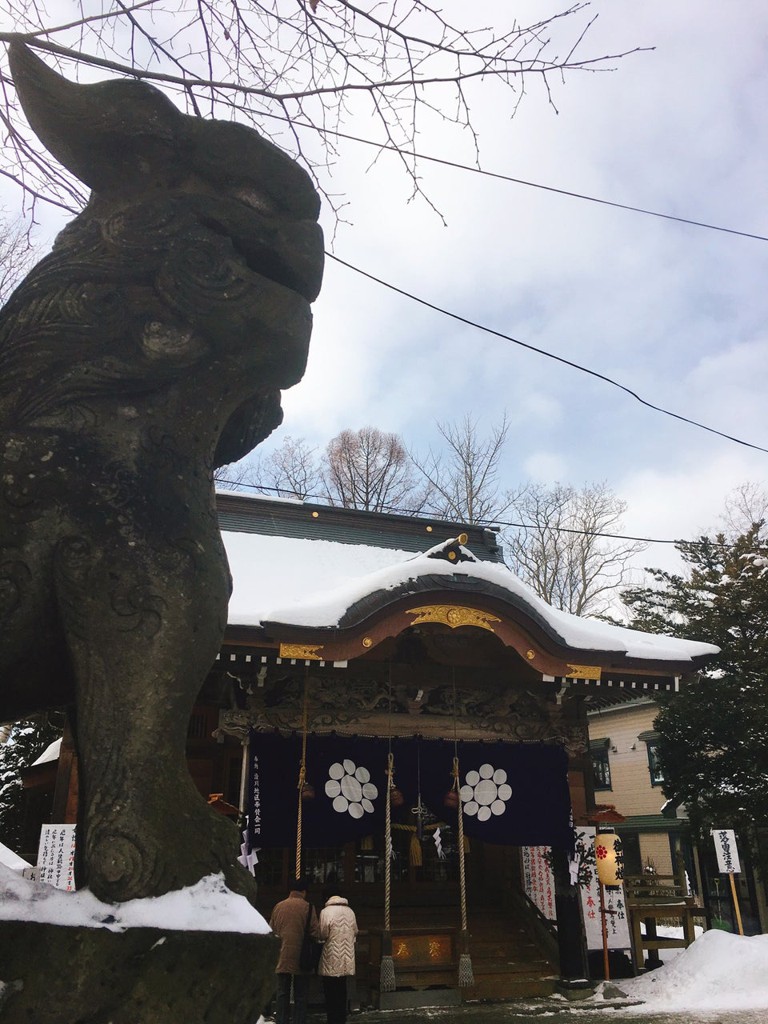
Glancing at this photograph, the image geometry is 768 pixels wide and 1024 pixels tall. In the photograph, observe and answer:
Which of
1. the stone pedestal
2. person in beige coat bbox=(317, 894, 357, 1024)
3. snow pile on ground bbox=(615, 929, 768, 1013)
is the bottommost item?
snow pile on ground bbox=(615, 929, 768, 1013)

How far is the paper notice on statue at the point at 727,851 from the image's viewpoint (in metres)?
11.0

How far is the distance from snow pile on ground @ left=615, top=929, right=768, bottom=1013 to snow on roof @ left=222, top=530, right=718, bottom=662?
3.55 meters

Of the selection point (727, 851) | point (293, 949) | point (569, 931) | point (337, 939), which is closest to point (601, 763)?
point (727, 851)

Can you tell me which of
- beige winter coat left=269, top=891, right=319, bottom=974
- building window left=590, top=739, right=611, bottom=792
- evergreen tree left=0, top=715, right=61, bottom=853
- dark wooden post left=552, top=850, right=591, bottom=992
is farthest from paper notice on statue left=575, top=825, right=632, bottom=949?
building window left=590, top=739, right=611, bottom=792

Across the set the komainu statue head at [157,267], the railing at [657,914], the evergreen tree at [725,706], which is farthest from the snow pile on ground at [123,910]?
the evergreen tree at [725,706]

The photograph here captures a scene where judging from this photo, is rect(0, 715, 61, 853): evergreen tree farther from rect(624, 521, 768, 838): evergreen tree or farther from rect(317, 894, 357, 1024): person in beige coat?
rect(624, 521, 768, 838): evergreen tree

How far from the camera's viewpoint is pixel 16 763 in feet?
50.1

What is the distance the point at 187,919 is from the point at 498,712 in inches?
355

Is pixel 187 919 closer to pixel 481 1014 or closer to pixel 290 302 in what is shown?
pixel 290 302

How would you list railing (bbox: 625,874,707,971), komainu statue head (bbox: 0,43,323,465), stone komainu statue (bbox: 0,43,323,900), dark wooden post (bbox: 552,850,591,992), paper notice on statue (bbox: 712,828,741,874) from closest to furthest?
stone komainu statue (bbox: 0,43,323,900) < komainu statue head (bbox: 0,43,323,465) < dark wooden post (bbox: 552,850,591,992) < railing (bbox: 625,874,707,971) < paper notice on statue (bbox: 712,828,741,874)

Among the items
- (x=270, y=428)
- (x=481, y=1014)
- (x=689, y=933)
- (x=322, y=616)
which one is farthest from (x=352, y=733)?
(x=270, y=428)

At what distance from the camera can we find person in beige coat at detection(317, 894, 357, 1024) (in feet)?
24.7

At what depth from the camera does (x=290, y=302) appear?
2.47 meters

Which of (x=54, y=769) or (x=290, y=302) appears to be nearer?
(x=290, y=302)
